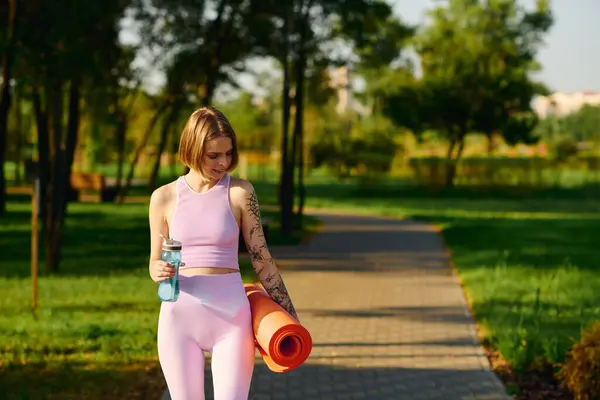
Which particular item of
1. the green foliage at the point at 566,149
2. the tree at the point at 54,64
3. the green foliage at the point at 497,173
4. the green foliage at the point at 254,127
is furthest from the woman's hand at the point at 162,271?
the green foliage at the point at 254,127

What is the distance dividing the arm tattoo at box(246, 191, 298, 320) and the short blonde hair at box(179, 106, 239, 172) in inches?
10.9

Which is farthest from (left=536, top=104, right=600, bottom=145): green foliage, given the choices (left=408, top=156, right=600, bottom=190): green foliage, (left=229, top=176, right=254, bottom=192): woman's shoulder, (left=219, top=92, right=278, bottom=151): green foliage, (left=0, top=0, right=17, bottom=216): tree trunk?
(left=229, top=176, right=254, bottom=192): woman's shoulder

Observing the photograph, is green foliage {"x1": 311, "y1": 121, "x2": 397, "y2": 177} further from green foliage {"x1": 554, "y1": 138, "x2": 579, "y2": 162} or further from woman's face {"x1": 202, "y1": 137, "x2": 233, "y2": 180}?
woman's face {"x1": 202, "y1": 137, "x2": 233, "y2": 180}

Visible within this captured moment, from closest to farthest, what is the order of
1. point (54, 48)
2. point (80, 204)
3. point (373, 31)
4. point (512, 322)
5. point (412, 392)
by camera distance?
point (412, 392) < point (512, 322) < point (54, 48) < point (373, 31) < point (80, 204)

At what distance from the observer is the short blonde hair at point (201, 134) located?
157 inches

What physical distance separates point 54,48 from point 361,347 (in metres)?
7.81

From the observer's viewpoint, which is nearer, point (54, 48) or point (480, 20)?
point (54, 48)

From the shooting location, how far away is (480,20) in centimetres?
6034

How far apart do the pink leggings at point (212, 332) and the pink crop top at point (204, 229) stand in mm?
69

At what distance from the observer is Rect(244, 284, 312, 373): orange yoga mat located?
13.1 ft

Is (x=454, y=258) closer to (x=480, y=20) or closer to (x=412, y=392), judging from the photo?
(x=412, y=392)

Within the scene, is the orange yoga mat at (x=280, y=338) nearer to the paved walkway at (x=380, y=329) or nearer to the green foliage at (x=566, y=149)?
the paved walkway at (x=380, y=329)

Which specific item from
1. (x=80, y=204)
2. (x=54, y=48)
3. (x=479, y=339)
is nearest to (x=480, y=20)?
(x=80, y=204)

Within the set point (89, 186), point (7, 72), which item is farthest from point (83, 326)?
point (89, 186)
